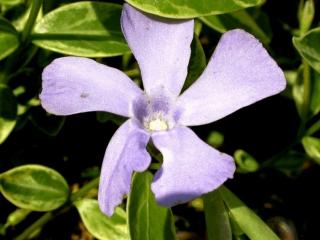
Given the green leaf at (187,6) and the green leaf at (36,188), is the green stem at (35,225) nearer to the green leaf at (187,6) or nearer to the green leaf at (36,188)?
the green leaf at (36,188)

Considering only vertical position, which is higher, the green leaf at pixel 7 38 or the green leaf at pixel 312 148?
the green leaf at pixel 7 38

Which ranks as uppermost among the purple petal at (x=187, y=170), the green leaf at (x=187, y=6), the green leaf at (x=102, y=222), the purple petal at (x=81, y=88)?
the green leaf at (x=187, y=6)

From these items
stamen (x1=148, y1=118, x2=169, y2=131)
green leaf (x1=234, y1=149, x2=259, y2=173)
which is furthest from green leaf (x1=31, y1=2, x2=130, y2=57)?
green leaf (x1=234, y1=149, x2=259, y2=173)

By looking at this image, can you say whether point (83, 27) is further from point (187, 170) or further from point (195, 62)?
point (187, 170)

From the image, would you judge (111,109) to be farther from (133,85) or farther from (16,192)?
(16,192)

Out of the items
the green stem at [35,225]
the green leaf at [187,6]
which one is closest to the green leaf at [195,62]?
the green leaf at [187,6]

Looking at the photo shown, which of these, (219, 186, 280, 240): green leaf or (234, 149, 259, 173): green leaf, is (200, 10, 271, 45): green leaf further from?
(219, 186, 280, 240): green leaf
